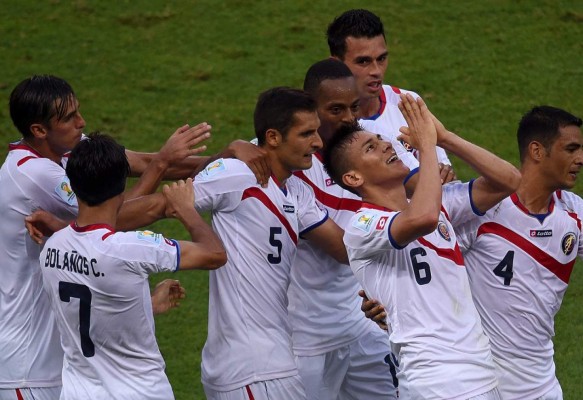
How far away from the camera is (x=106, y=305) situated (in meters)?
6.02

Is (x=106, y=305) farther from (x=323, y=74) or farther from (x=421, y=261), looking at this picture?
(x=323, y=74)

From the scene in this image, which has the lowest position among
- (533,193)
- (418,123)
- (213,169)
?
(213,169)

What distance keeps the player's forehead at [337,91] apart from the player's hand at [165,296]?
4.82 ft

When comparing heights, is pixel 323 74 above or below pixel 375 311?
above

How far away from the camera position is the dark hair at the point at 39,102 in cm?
659

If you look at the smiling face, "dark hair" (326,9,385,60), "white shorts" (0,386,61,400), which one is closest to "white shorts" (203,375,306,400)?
"white shorts" (0,386,61,400)

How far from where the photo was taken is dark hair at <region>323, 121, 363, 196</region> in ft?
21.3

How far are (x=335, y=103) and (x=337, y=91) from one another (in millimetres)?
71

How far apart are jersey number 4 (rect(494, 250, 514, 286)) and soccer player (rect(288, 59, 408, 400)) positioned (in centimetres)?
77

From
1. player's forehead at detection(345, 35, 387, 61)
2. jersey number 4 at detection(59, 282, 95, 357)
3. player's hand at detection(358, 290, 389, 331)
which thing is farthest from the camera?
player's forehead at detection(345, 35, 387, 61)

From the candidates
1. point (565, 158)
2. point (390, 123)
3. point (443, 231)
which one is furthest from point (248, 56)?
point (443, 231)

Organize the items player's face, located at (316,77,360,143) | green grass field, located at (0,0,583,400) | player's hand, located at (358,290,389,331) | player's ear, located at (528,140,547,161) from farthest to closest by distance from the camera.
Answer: green grass field, located at (0,0,583,400)
player's face, located at (316,77,360,143)
player's ear, located at (528,140,547,161)
player's hand, located at (358,290,389,331)

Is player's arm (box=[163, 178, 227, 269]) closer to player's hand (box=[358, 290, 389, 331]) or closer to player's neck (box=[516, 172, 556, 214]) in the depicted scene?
player's hand (box=[358, 290, 389, 331])

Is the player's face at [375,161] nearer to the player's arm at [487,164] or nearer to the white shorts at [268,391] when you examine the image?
the player's arm at [487,164]
